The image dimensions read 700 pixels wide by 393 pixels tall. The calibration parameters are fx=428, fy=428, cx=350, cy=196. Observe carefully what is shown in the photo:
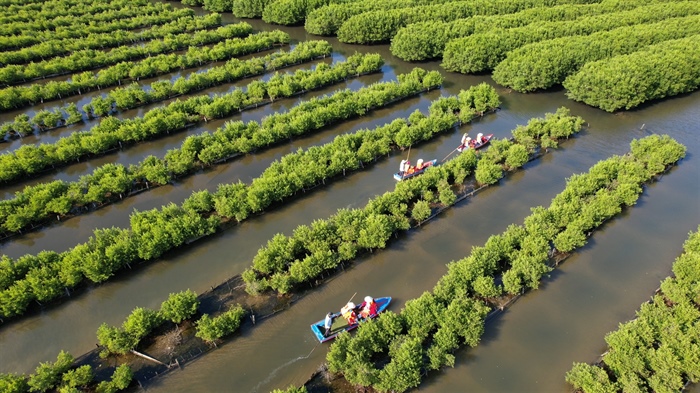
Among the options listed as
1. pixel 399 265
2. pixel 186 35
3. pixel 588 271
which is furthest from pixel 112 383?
pixel 186 35

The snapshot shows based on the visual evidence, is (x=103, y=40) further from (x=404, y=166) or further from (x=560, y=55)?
(x=560, y=55)

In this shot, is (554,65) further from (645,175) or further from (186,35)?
(186,35)

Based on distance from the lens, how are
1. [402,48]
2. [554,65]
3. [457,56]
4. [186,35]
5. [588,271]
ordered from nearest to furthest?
[588,271] → [554,65] → [457,56] → [402,48] → [186,35]

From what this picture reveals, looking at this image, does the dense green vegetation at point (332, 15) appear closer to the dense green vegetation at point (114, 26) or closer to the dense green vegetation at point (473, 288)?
the dense green vegetation at point (114, 26)

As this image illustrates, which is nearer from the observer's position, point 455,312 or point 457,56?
point 455,312

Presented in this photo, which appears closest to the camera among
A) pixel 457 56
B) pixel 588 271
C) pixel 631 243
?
pixel 588 271

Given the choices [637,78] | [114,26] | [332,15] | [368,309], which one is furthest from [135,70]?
[637,78]

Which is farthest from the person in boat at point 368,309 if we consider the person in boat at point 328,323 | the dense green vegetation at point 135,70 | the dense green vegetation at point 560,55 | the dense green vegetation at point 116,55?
the dense green vegetation at point 116,55
